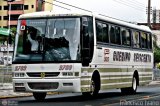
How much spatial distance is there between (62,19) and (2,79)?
14.9 meters

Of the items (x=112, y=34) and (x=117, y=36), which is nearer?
(x=112, y=34)

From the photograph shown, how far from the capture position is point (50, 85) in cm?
1895

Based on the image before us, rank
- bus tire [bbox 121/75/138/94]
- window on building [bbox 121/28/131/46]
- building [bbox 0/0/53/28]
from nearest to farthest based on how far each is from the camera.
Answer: window on building [bbox 121/28/131/46] → bus tire [bbox 121/75/138/94] → building [bbox 0/0/53/28]

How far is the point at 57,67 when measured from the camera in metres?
18.9

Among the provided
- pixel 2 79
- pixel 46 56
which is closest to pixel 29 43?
pixel 46 56

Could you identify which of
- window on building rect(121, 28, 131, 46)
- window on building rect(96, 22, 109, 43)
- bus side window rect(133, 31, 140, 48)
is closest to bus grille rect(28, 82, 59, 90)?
window on building rect(96, 22, 109, 43)

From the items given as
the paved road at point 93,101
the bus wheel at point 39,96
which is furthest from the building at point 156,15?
the bus wheel at point 39,96

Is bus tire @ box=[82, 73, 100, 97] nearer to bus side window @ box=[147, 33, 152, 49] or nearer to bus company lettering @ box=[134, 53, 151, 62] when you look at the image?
bus company lettering @ box=[134, 53, 151, 62]

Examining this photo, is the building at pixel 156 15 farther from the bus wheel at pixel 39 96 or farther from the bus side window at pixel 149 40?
the bus wheel at pixel 39 96

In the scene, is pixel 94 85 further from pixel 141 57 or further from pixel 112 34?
pixel 141 57

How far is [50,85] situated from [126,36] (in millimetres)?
6384

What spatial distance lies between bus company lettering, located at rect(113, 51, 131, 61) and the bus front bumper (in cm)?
410

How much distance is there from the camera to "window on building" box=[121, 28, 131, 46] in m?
23.6

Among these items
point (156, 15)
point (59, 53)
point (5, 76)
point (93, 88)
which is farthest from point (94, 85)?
point (156, 15)
